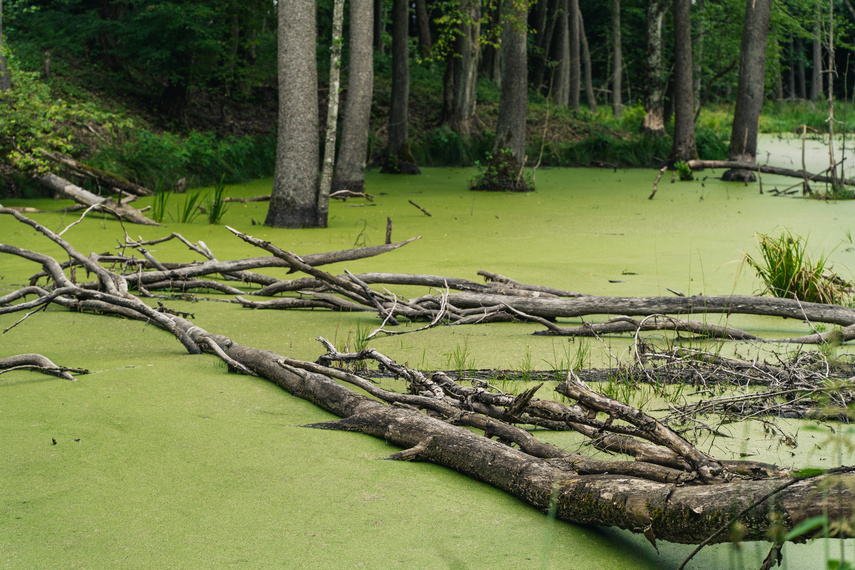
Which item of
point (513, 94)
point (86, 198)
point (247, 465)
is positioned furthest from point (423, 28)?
point (247, 465)

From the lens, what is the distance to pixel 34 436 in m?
2.31

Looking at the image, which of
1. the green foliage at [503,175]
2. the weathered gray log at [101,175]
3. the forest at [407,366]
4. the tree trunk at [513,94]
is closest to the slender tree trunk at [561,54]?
the tree trunk at [513,94]

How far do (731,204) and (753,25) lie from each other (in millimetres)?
3956

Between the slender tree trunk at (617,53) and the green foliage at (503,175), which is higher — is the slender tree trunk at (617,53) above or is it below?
above

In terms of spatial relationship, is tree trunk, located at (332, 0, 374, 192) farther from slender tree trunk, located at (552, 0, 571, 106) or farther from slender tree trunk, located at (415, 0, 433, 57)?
slender tree trunk, located at (552, 0, 571, 106)

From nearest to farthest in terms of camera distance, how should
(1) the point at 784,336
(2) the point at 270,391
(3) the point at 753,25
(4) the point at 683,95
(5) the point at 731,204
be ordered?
(2) the point at 270,391, (1) the point at 784,336, (5) the point at 731,204, (3) the point at 753,25, (4) the point at 683,95

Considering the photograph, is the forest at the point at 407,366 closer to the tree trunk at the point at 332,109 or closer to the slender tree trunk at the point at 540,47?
the tree trunk at the point at 332,109

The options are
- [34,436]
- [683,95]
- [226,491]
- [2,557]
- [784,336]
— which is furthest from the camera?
[683,95]

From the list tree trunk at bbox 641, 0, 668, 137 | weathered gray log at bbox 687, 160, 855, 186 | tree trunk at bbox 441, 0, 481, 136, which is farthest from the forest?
tree trunk at bbox 641, 0, 668, 137

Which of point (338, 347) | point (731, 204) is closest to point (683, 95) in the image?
point (731, 204)

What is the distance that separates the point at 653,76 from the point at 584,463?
16.4 meters

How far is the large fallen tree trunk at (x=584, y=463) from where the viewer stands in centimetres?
131

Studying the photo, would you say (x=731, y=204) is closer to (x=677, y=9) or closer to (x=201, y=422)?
(x=677, y=9)

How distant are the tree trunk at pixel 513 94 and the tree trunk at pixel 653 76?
696 centimetres
